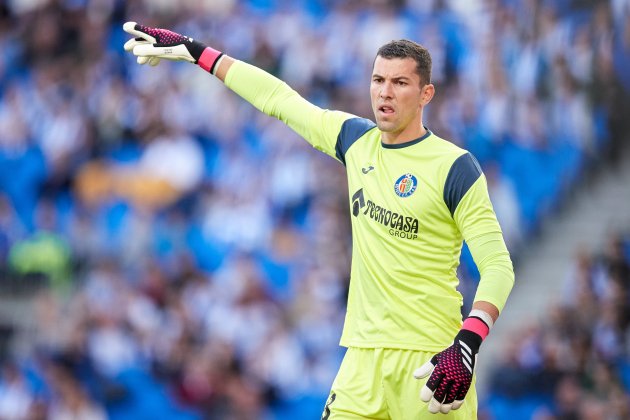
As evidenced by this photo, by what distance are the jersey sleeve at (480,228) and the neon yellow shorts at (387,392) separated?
0.51m

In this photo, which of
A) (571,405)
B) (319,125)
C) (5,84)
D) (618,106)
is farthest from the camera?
Answer: (5,84)

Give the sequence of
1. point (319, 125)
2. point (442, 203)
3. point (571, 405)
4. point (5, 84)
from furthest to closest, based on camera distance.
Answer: point (5, 84) < point (571, 405) < point (319, 125) < point (442, 203)

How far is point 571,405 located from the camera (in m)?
11.3

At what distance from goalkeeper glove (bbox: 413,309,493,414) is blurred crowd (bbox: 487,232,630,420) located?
21.4 feet

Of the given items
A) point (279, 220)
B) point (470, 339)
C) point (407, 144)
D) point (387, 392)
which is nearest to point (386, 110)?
point (407, 144)

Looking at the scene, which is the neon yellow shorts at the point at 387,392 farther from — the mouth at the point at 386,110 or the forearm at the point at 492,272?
the mouth at the point at 386,110

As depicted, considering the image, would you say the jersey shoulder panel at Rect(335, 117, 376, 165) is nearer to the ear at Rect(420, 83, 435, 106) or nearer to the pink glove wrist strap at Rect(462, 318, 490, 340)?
the ear at Rect(420, 83, 435, 106)

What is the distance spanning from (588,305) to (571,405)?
1.16 m

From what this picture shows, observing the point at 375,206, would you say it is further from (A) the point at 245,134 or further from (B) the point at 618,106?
(A) the point at 245,134

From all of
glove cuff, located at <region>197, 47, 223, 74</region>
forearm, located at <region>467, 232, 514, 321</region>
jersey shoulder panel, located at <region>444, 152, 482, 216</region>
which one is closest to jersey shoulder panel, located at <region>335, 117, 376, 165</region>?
jersey shoulder panel, located at <region>444, 152, 482, 216</region>

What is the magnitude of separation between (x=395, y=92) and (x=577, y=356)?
266 inches

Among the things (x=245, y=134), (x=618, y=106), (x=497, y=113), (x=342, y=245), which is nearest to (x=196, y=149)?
(x=245, y=134)

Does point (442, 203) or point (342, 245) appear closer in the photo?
point (442, 203)

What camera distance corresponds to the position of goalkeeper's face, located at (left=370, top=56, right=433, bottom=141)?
552 centimetres
